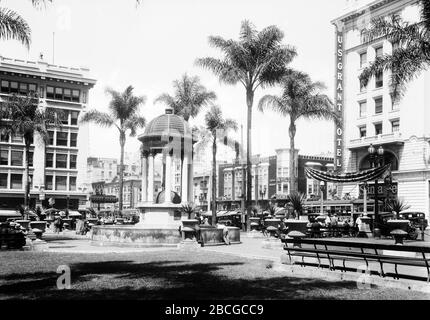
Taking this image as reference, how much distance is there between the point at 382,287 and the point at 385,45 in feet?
150

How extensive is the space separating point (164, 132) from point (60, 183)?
155 ft

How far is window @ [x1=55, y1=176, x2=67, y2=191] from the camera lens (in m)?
68.2

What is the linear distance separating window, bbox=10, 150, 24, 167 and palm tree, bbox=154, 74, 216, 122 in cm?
3041

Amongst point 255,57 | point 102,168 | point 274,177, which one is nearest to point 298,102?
point 255,57

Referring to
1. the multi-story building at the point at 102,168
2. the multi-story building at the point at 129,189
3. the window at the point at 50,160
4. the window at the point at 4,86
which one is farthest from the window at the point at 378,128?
the multi-story building at the point at 102,168

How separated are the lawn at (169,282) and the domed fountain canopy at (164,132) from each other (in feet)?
38.7

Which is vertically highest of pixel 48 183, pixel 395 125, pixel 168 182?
pixel 395 125

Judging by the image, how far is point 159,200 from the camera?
27125mm

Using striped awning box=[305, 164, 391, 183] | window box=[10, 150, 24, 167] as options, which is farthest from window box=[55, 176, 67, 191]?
striped awning box=[305, 164, 391, 183]

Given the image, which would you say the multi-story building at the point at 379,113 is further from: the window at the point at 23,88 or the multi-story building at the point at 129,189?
the multi-story building at the point at 129,189

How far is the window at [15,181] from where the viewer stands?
64812 mm

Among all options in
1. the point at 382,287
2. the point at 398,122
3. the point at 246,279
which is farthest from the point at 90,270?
the point at 398,122

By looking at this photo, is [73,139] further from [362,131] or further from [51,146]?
[362,131]
